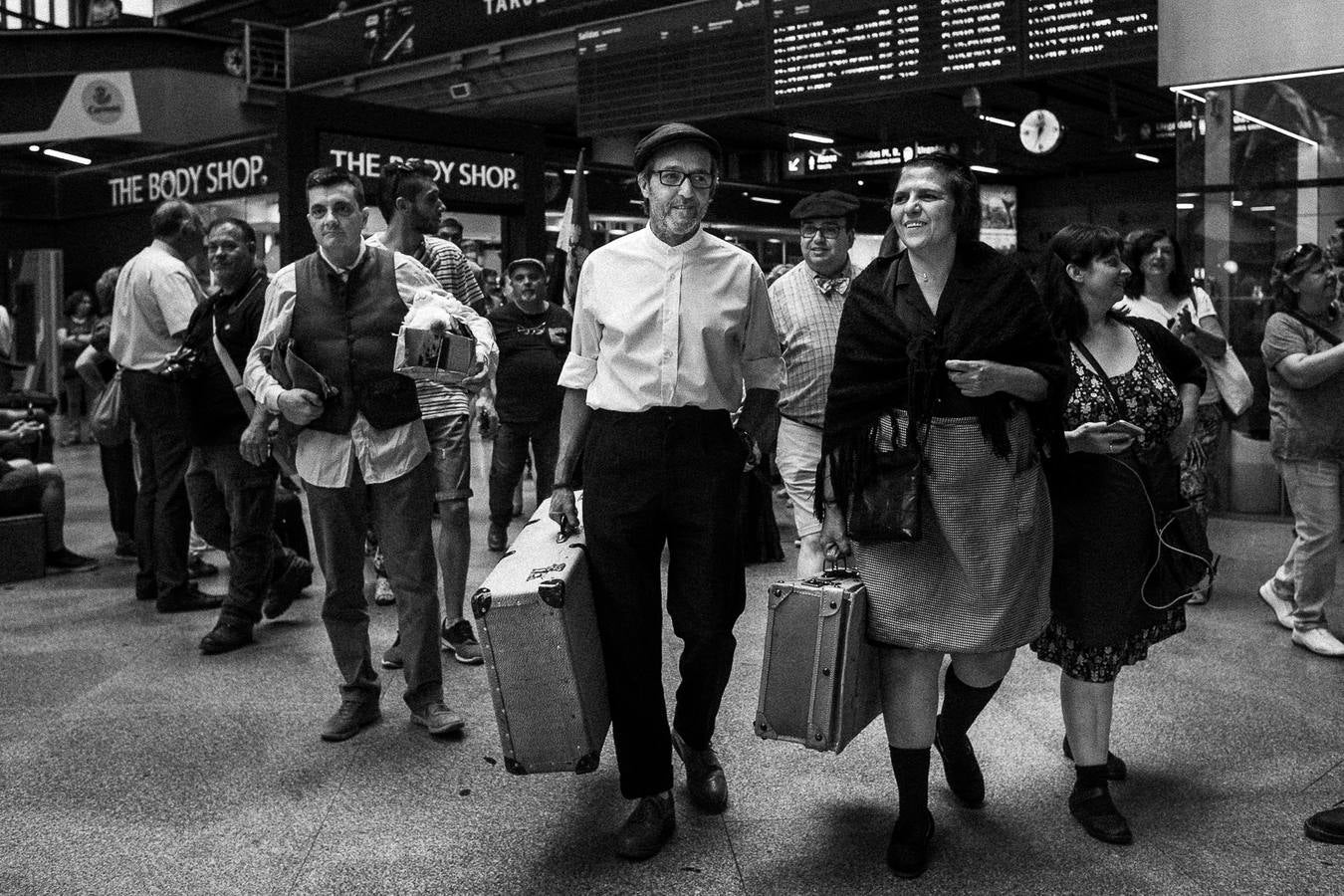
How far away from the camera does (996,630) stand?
121 inches

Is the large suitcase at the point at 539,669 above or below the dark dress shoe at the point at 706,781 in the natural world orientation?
above

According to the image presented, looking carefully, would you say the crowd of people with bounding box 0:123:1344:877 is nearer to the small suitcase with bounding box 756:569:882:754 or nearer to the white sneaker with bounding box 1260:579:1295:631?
the small suitcase with bounding box 756:569:882:754

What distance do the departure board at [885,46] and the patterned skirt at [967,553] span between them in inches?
209

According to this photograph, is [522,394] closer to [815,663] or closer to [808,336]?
[808,336]

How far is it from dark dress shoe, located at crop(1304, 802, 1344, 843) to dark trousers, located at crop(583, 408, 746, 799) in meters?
1.57

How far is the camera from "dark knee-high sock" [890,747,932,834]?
3.15 metres

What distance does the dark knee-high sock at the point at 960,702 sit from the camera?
343 cm

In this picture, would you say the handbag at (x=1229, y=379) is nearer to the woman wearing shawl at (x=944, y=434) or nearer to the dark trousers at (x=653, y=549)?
the woman wearing shawl at (x=944, y=434)

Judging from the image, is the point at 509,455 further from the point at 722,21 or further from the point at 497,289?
the point at 497,289

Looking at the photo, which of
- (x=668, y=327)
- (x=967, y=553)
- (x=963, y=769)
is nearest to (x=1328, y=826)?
(x=963, y=769)

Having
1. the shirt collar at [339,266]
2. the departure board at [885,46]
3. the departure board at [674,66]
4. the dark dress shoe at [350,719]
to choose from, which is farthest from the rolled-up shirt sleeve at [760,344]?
the departure board at [674,66]

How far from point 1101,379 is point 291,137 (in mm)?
5169

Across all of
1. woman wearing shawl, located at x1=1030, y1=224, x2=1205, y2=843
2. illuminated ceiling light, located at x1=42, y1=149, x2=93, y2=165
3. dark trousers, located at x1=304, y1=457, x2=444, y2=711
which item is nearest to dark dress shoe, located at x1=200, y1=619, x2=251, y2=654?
dark trousers, located at x1=304, y1=457, x2=444, y2=711

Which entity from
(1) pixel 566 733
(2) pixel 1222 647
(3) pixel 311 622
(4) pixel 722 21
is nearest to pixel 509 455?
(3) pixel 311 622
